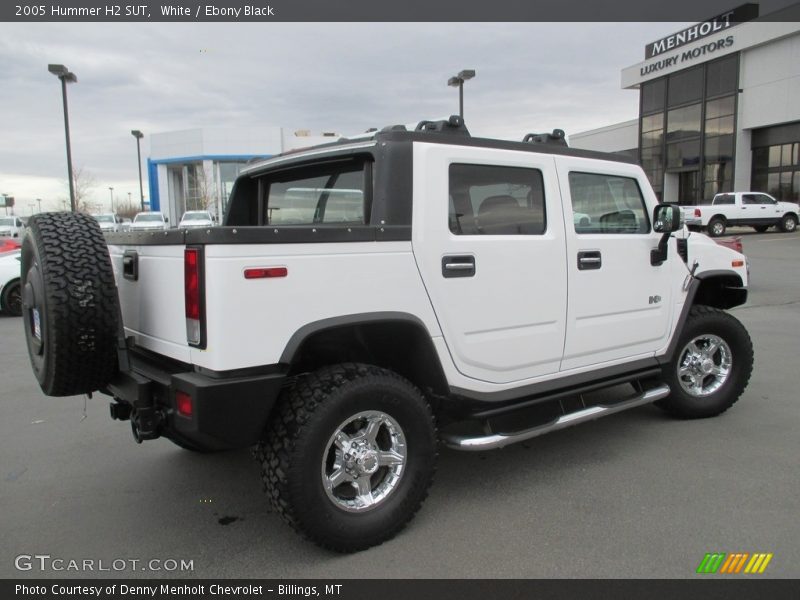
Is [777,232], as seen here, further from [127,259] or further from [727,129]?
[127,259]

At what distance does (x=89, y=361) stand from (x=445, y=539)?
1.91 metres

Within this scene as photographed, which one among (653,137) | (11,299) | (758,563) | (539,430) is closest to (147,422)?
(539,430)

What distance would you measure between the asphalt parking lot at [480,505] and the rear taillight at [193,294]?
112 cm

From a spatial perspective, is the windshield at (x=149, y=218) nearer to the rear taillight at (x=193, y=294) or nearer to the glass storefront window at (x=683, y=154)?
the glass storefront window at (x=683, y=154)

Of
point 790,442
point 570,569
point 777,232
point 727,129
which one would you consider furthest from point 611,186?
point 727,129

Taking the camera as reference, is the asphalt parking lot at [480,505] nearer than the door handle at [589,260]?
Yes

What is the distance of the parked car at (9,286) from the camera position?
33.4 ft

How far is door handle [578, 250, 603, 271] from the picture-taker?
146 inches

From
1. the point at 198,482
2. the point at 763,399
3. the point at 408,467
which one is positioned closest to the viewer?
the point at 408,467

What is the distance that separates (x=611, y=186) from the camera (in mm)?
4098

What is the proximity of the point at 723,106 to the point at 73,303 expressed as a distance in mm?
38887

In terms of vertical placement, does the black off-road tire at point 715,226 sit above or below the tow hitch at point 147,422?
above

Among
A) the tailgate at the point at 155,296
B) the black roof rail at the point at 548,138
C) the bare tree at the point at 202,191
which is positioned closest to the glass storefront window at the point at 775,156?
the bare tree at the point at 202,191

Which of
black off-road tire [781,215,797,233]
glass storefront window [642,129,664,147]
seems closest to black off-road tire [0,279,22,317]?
black off-road tire [781,215,797,233]
